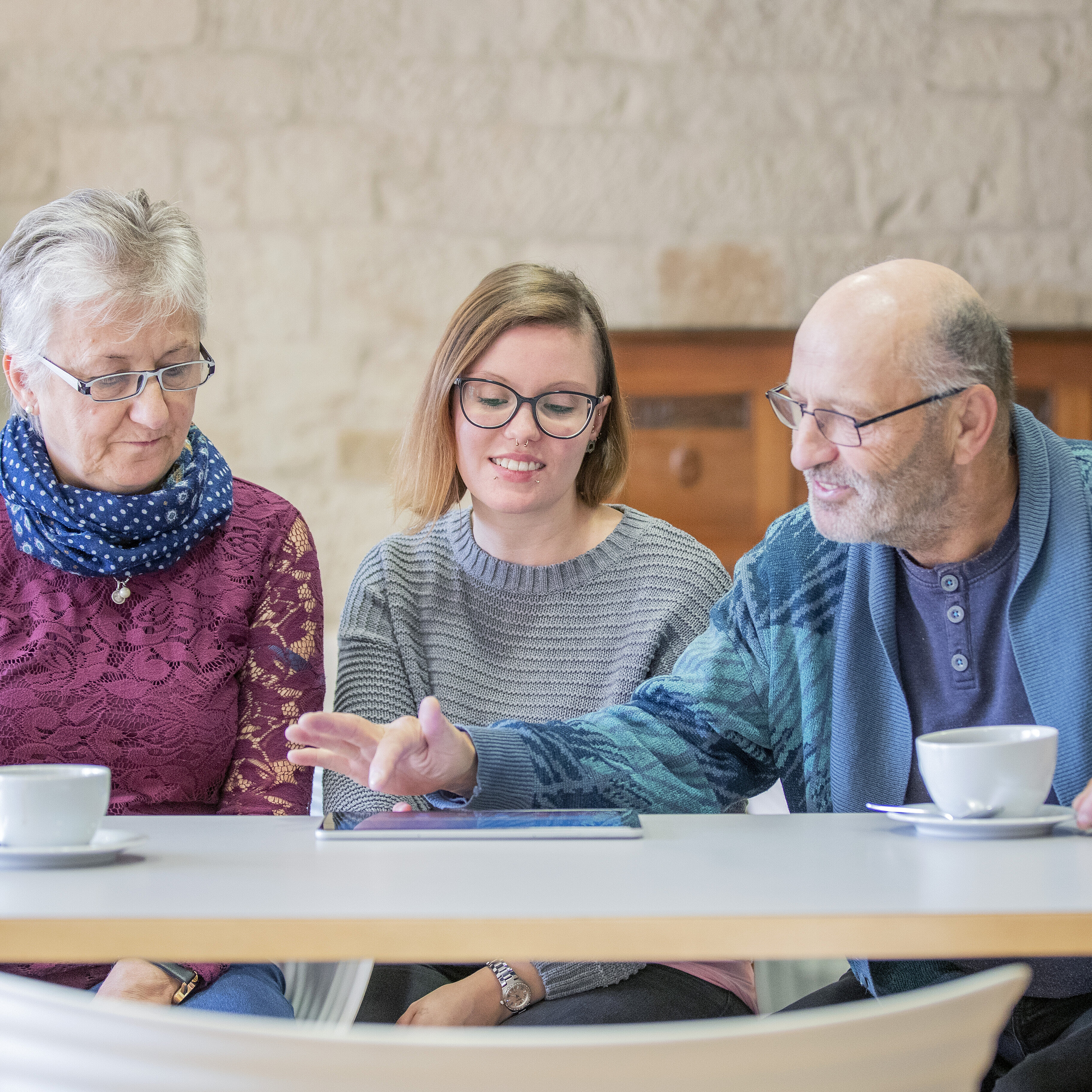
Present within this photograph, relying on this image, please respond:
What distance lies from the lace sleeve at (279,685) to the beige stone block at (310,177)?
243 centimetres

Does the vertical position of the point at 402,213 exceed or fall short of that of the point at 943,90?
it falls short

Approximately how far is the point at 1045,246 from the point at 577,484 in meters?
2.63

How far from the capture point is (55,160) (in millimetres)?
3973

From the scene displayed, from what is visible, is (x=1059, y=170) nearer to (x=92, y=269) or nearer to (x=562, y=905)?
(x=92, y=269)

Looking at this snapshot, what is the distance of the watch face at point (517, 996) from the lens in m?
1.51

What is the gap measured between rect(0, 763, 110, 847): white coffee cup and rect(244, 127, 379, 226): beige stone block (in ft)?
10.6

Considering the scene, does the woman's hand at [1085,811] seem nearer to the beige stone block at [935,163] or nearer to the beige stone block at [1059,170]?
the beige stone block at [935,163]

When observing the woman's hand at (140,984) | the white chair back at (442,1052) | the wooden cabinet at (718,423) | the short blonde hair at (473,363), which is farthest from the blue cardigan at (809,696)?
the wooden cabinet at (718,423)

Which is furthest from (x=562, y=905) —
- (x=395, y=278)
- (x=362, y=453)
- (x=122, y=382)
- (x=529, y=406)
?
(x=395, y=278)

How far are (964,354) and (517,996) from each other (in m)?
0.94

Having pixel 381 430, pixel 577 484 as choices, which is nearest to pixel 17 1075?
pixel 577 484

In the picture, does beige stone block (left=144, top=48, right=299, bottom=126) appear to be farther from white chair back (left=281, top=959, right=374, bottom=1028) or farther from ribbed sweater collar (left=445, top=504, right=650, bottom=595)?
white chair back (left=281, top=959, right=374, bottom=1028)

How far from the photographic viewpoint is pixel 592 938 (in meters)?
0.76

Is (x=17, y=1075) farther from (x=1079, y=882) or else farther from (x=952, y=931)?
(x=1079, y=882)
